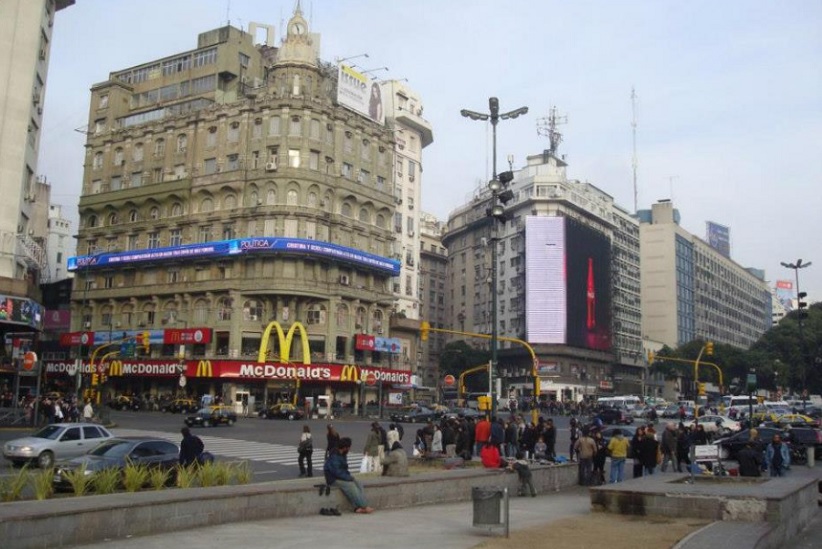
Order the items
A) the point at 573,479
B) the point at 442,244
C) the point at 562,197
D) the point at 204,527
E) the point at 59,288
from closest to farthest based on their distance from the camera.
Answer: the point at 204,527 → the point at 573,479 → the point at 59,288 → the point at 562,197 → the point at 442,244

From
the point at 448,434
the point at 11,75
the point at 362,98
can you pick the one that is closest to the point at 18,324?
the point at 11,75

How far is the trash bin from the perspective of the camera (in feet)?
38.8

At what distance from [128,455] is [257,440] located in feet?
64.5

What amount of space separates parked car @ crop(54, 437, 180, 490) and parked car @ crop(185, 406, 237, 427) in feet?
92.0

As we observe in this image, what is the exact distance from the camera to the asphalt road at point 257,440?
25.4 meters

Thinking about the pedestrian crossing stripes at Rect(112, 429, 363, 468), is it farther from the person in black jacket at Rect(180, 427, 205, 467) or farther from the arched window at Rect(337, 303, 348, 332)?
the arched window at Rect(337, 303, 348, 332)

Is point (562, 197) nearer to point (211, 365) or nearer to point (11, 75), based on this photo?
point (211, 365)

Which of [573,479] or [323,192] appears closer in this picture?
[573,479]

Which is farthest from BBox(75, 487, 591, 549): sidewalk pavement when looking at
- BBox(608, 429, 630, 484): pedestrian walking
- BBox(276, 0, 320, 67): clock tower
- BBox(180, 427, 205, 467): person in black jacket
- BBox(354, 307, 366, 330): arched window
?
BBox(276, 0, 320, 67): clock tower

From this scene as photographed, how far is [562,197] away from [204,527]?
98.3m

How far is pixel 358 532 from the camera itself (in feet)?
41.1

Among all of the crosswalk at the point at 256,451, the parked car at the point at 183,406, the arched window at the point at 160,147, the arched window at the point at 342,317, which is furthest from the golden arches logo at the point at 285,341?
the crosswalk at the point at 256,451

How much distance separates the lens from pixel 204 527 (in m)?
12.7

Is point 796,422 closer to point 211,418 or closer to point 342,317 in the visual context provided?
point 211,418
